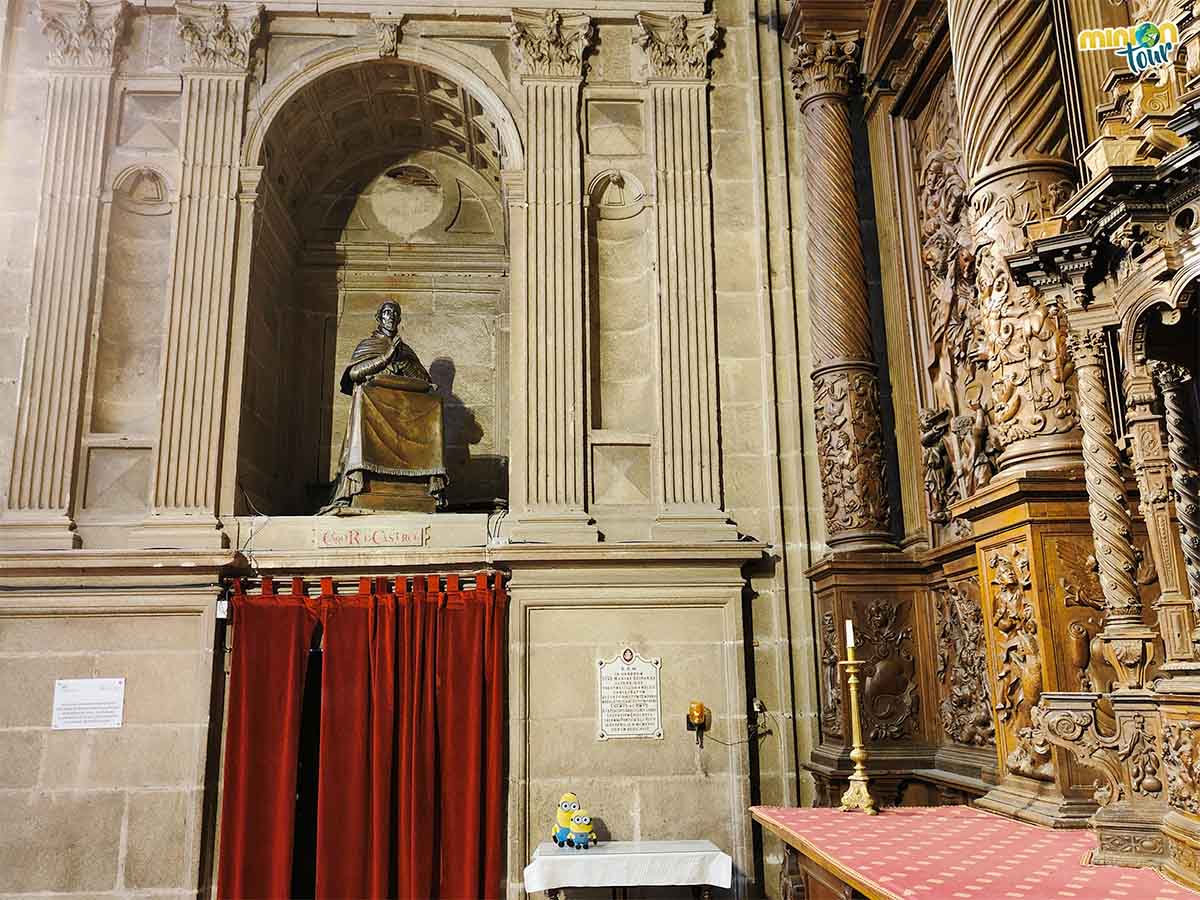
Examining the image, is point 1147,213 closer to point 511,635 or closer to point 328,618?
point 511,635

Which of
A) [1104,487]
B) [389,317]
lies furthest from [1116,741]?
[389,317]

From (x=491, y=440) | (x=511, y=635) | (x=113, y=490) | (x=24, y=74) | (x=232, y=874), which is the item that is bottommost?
(x=232, y=874)

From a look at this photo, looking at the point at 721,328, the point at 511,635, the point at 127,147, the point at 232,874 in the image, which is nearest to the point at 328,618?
the point at 511,635

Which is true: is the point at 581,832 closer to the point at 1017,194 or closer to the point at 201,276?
the point at 1017,194

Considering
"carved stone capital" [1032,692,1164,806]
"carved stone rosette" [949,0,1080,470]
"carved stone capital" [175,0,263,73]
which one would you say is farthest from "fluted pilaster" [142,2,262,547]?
"carved stone capital" [1032,692,1164,806]

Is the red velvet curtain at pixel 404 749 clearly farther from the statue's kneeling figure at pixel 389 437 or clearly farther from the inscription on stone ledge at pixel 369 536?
the statue's kneeling figure at pixel 389 437

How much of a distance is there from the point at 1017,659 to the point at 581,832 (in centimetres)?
328

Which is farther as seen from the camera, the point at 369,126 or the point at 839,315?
the point at 369,126

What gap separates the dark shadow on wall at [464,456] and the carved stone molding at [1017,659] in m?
5.52

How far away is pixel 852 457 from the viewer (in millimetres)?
7941

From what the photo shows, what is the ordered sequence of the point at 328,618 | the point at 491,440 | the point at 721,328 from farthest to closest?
1. the point at 491,440
2. the point at 721,328
3. the point at 328,618

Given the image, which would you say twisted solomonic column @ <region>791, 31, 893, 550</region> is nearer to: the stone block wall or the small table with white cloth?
the small table with white cloth

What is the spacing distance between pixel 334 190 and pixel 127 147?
2343 mm

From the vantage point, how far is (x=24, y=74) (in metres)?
9.05
